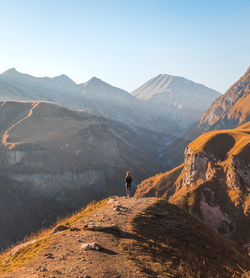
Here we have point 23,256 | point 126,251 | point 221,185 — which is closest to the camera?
point 126,251

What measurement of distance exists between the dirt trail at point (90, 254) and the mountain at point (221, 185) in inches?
2674

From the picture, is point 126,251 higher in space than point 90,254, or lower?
lower

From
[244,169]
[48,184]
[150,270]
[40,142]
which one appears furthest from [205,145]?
[40,142]

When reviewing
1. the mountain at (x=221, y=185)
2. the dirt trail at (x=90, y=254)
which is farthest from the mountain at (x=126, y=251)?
the mountain at (x=221, y=185)

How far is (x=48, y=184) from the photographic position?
183 metres

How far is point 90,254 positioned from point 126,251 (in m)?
2.17

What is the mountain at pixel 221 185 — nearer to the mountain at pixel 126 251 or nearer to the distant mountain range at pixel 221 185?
the distant mountain range at pixel 221 185

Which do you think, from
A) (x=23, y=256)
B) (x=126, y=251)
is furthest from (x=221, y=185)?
(x=23, y=256)

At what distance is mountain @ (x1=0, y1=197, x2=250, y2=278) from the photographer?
480 inches

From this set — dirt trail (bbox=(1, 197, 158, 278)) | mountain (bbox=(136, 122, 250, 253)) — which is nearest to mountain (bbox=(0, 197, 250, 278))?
dirt trail (bbox=(1, 197, 158, 278))

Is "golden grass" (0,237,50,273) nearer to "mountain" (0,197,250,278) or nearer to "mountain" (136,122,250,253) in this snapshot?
"mountain" (0,197,250,278)

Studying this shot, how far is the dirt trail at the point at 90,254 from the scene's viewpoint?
11.7 meters

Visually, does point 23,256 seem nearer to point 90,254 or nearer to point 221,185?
point 90,254

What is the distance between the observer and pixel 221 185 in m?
94.8
